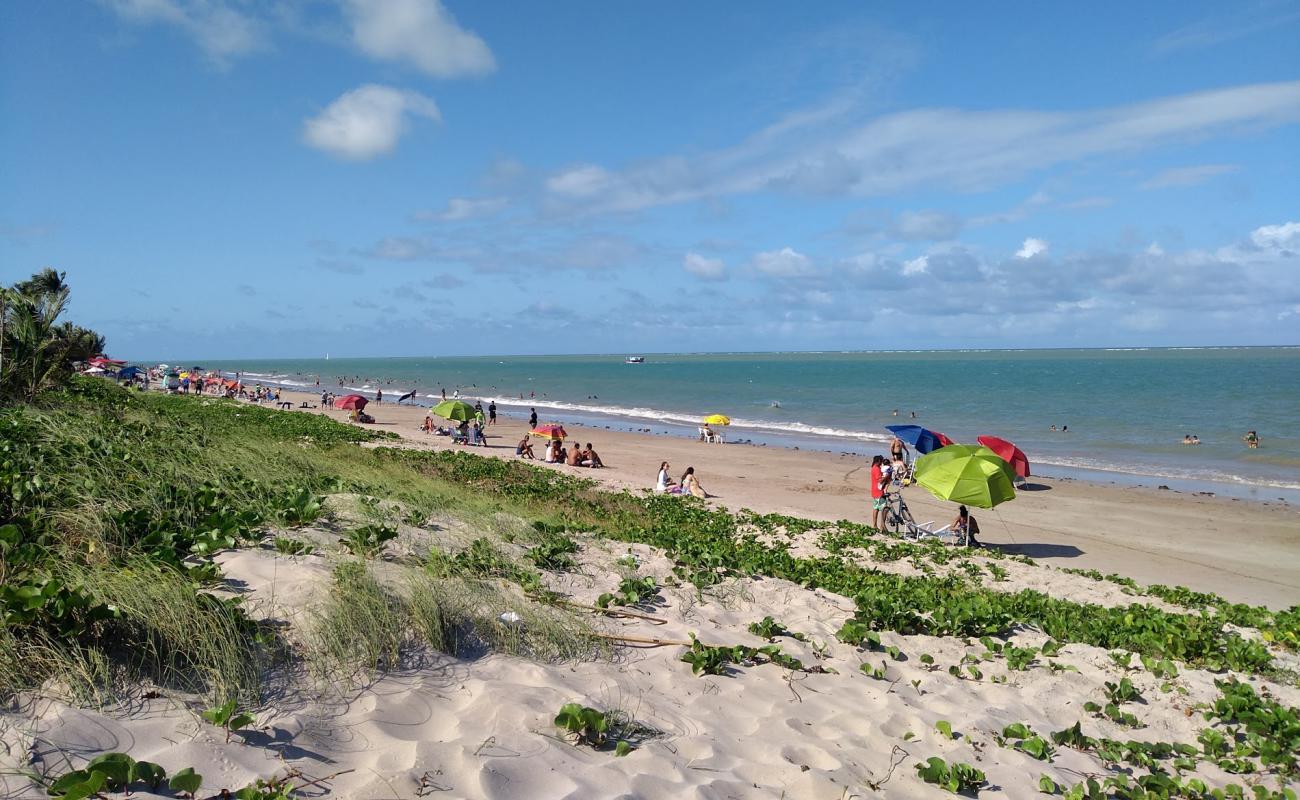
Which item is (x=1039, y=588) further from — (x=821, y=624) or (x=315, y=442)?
(x=315, y=442)

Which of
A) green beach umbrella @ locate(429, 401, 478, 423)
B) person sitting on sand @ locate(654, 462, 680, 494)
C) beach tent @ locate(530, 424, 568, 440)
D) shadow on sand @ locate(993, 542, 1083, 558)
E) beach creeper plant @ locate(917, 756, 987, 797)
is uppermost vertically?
green beach umbrella @ locate(429, 401, 478, 423)

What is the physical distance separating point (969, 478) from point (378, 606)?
10.1m

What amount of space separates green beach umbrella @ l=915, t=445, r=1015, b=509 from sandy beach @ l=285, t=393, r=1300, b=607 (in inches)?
93.0

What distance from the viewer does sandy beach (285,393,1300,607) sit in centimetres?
1312

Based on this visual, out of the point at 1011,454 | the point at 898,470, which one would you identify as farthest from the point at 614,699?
the point at 1011,454

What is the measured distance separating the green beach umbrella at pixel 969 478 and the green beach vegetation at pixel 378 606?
2052 millimetres

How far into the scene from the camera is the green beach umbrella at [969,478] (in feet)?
38.9

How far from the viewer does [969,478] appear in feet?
39.1

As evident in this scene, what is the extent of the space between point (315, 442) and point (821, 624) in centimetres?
1307

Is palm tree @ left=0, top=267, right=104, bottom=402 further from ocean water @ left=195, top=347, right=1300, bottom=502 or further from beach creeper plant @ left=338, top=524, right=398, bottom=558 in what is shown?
ocean water @ left=195, top=347, right=1300, bottom=502

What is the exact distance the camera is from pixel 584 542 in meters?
8.07

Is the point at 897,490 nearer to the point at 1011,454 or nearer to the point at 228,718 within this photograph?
the point at 1011,454

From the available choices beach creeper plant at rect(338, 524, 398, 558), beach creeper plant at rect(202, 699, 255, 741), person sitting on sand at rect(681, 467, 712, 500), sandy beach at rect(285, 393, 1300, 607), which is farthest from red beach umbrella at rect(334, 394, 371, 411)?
beach creeper plant at rect(202, 699, 255, 741)

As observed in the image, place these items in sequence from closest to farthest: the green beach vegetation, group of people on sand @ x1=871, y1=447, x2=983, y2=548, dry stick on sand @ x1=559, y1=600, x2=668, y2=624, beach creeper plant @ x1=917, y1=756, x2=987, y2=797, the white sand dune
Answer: the white sand dune, the green beach vegetation, beach creeper plant @ x1=917, y1=756, x2=987, y2=797, dry stick on sand @ x1=559, y1=600, x2=668, y2=624, group of people on sand @ x1=871, y1=447, x2=983, y2=548
